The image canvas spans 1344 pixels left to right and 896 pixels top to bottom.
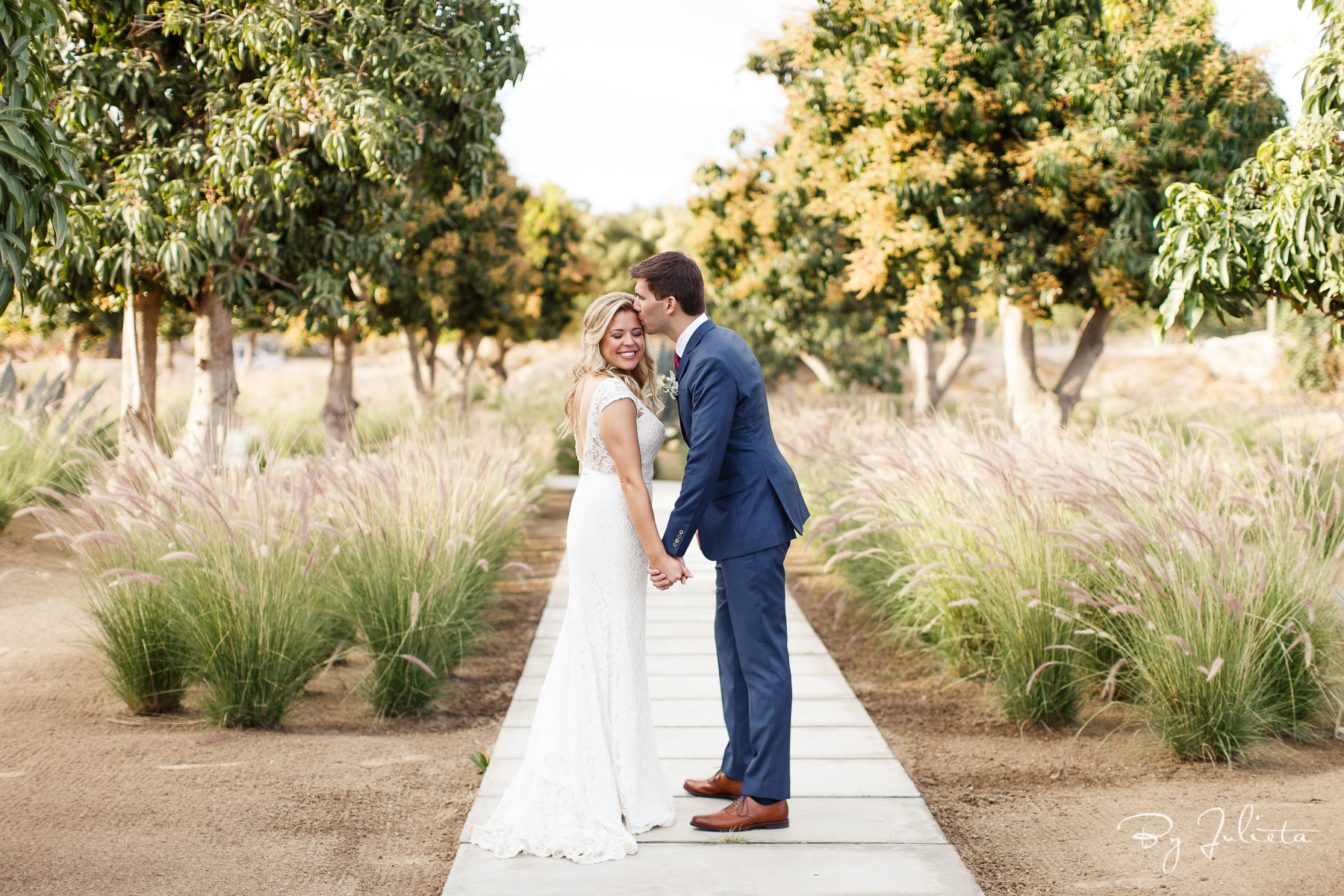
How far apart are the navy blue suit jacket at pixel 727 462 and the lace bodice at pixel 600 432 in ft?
0.39

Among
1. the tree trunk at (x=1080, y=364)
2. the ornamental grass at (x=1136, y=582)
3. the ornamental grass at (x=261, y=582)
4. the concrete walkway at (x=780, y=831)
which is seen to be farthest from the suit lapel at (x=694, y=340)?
the tree trunk at (x=1080, y=364)

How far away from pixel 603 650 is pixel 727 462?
803 mm

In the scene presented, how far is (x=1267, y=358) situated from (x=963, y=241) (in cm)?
2425

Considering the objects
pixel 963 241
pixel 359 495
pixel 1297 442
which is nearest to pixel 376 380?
pixel 963 241

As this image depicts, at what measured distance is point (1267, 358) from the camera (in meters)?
29.2

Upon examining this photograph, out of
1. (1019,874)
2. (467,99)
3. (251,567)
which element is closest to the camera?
(1019,874)

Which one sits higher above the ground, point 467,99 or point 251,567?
point 467,99

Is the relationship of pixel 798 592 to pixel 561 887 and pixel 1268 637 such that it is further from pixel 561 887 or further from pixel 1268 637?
pixel 561 887

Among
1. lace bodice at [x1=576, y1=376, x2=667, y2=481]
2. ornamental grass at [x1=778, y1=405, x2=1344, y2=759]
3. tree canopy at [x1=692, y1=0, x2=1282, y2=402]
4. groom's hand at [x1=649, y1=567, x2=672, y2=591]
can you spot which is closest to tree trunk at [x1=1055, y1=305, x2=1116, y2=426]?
tree canopy at [x1=692, y1=0, x2=1282, y2=402]

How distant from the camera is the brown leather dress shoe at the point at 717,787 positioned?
3.76 meters

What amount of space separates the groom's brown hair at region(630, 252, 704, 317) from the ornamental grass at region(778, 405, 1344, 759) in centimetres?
157

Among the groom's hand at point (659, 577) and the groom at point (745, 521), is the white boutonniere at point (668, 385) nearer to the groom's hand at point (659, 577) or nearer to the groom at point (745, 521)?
the groom at point (745, 521)

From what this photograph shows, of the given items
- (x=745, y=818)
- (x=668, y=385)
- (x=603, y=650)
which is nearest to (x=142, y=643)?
(x=603, y=650)

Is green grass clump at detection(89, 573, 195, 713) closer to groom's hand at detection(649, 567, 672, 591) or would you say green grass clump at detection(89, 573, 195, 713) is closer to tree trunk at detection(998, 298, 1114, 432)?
groom's hand at detection(649, 567, 672, 591)
